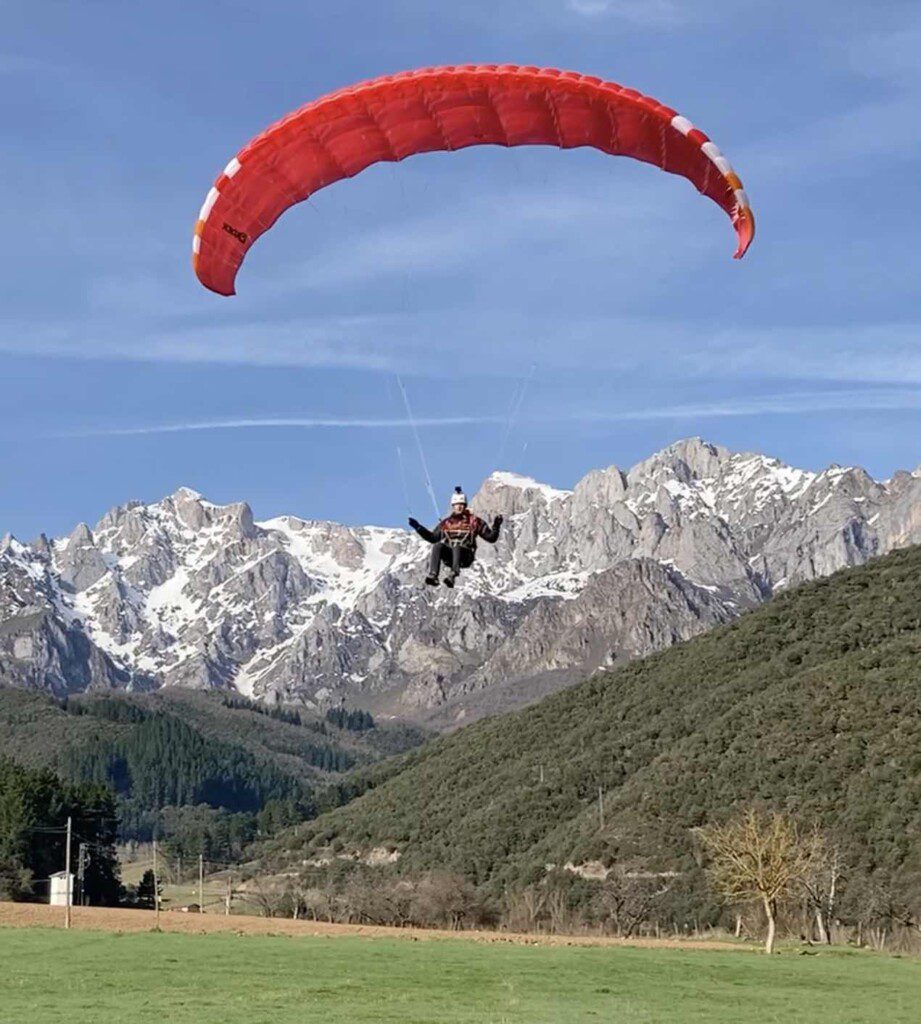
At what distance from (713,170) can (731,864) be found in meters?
36.1

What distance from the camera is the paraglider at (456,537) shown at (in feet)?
104

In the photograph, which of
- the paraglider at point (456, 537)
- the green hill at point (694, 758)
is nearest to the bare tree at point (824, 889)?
the green hill at point (694, 758)

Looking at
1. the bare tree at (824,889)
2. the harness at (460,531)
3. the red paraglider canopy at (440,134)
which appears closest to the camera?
the red paraglider canopy at (440,134)

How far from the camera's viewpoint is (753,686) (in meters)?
99.6

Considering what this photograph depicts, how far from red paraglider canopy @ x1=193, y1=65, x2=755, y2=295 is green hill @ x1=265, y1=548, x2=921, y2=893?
45131 mm

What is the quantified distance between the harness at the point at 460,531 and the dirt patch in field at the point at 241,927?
23.1 meters

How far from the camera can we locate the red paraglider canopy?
103 feet

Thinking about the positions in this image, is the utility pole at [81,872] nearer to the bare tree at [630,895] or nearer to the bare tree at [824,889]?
the bare tree at [630,895]

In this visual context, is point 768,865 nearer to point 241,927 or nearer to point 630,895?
point 630,895

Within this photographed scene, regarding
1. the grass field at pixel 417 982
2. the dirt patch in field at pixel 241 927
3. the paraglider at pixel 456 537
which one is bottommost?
the grass field at pixel 417 982

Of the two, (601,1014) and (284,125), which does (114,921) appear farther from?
(284,125)

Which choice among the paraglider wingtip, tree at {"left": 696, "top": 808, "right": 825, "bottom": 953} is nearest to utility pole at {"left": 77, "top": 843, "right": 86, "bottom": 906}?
tree at {"left": 696, "top": 808, "right": 825, "bottom": 953}

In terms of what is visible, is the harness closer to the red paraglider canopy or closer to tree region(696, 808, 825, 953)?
the red paraglider canopy

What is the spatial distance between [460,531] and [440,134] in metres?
8.14
